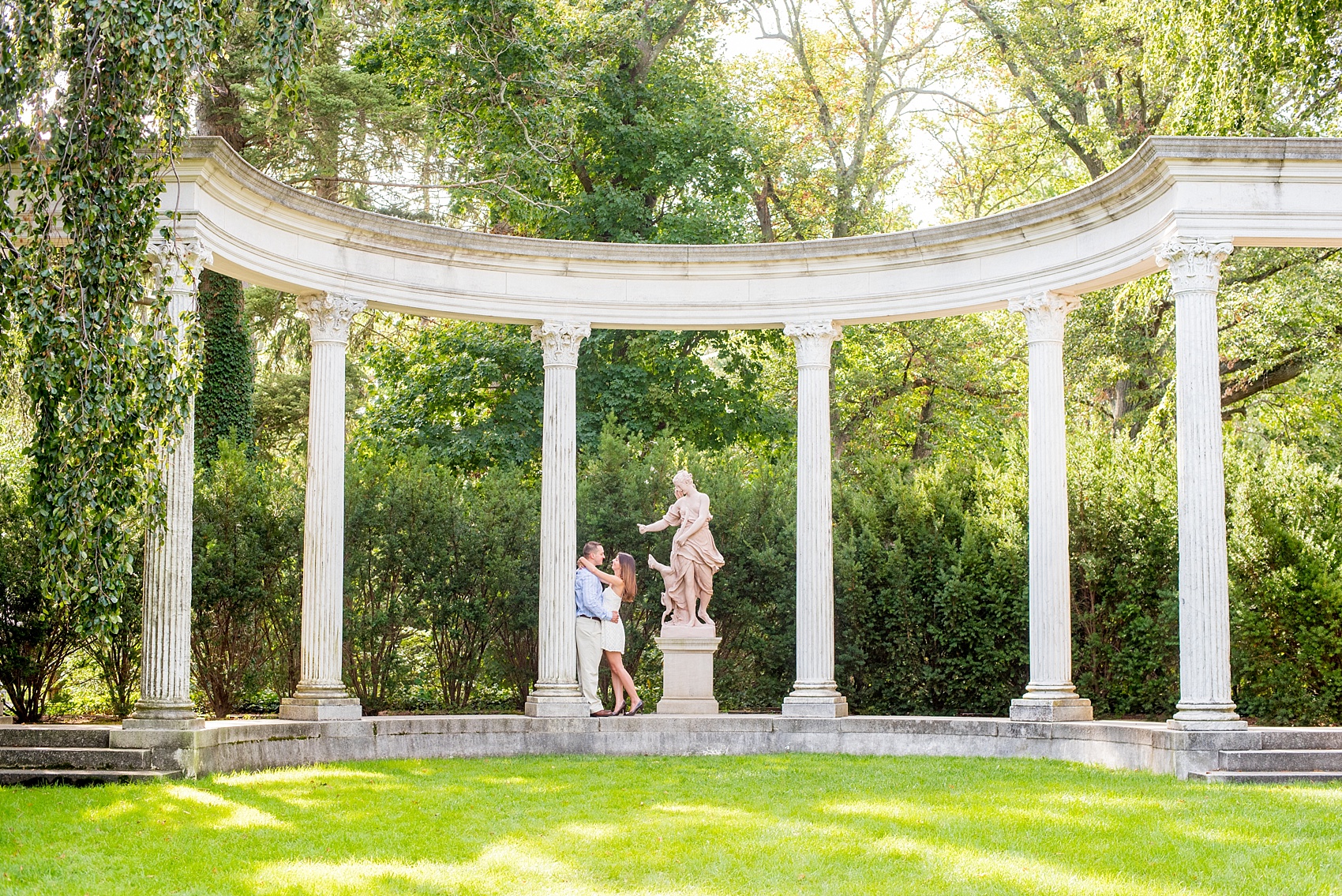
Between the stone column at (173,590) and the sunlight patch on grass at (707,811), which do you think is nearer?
the sunlight patch on grass at (707,811)

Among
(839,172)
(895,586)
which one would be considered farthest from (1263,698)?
(839,172)

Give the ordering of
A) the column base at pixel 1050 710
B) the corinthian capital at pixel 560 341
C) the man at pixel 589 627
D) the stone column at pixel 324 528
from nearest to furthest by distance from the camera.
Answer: the column base at pixel 1050 710 < the stone column at pixel 324 528 < the man at pixel 589 627 < the corinthian capital at pixel 560 341

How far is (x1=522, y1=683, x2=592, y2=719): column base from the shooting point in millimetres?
24359

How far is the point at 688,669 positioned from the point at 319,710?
22.6 ft

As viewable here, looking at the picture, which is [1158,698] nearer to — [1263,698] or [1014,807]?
[1263,698]

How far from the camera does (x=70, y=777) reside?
17.8m

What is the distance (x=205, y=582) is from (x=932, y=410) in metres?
25.9

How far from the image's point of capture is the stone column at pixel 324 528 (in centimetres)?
2311

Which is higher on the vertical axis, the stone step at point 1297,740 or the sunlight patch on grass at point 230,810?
the stone step at point 1297,740

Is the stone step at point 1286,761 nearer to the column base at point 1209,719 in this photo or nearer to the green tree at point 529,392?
the column base at point 1209,719

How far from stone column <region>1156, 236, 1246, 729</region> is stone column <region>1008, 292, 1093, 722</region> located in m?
3.29

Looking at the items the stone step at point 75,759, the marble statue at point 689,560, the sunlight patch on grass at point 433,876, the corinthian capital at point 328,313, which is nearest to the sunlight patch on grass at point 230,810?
the stone step at point 75,759

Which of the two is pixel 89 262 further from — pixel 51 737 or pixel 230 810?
pixel 51 737

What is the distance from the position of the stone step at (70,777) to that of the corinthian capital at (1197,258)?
16.4m
